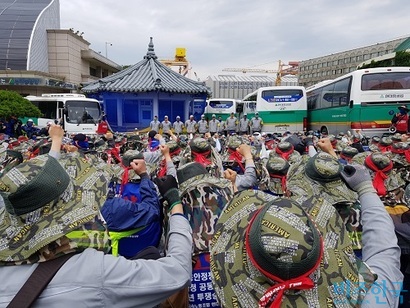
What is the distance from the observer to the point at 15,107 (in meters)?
17.9

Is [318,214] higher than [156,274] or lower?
higher

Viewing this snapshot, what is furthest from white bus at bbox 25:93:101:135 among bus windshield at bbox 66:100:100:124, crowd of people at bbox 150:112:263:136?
crowd of people at bbox 150:112:263:136

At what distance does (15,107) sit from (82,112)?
462 centimetres

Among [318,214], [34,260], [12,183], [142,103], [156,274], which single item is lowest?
[156,274]

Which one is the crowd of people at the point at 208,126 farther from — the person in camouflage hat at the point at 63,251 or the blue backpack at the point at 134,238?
the person in camouflage hat at the point at 63,251

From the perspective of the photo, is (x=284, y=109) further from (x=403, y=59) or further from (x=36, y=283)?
(x=36, y=283)

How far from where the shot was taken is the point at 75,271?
1146 millimetres

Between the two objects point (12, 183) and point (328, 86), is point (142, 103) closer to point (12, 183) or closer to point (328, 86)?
point (328, 86)

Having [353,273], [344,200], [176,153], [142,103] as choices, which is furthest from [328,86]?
[353,273]

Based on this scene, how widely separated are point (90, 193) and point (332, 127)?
1360 cm

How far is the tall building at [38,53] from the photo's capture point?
103 feet

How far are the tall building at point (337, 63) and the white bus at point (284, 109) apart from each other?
30814 millimetres

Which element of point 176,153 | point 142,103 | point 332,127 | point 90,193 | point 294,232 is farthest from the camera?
point 142,103

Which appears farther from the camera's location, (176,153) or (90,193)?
(176,153)
